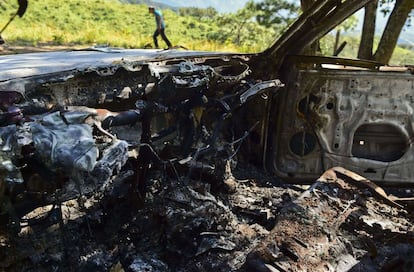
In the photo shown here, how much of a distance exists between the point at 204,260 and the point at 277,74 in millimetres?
1751

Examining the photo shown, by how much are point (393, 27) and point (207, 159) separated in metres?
6.15

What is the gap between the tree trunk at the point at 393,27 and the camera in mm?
7715

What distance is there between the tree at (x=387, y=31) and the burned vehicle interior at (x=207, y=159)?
453cm

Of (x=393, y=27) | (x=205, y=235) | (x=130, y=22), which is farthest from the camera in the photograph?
(x=130, y=22)

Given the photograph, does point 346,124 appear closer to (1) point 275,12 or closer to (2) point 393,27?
(2) point 393,27

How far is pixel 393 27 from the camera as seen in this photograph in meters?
7.89

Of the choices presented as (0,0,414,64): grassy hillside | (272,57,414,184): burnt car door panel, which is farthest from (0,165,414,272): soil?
(0,0,414,64): grassy hillside

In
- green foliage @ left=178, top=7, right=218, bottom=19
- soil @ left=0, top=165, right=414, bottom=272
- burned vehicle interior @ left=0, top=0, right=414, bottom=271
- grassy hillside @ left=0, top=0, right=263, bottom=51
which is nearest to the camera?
burned vehicle interior @ left=0, top=0, right=414, bottom=271

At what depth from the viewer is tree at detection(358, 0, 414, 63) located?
7.77 meters

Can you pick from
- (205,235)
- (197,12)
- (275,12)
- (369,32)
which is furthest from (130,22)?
(205,235)

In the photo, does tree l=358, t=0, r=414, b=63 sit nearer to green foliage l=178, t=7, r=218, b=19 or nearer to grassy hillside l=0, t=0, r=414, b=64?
grassy hillside l=0, t=0, r=414, b=64

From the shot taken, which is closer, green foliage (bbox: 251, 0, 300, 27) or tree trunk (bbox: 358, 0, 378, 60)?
tree trunk (bbox: 358, 0, 378, 60)

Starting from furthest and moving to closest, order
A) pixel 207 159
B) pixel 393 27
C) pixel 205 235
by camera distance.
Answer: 1. pixel 393 27
2. pixel 207 159
3. pixel 205 235

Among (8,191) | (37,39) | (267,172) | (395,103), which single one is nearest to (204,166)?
(267,172)
